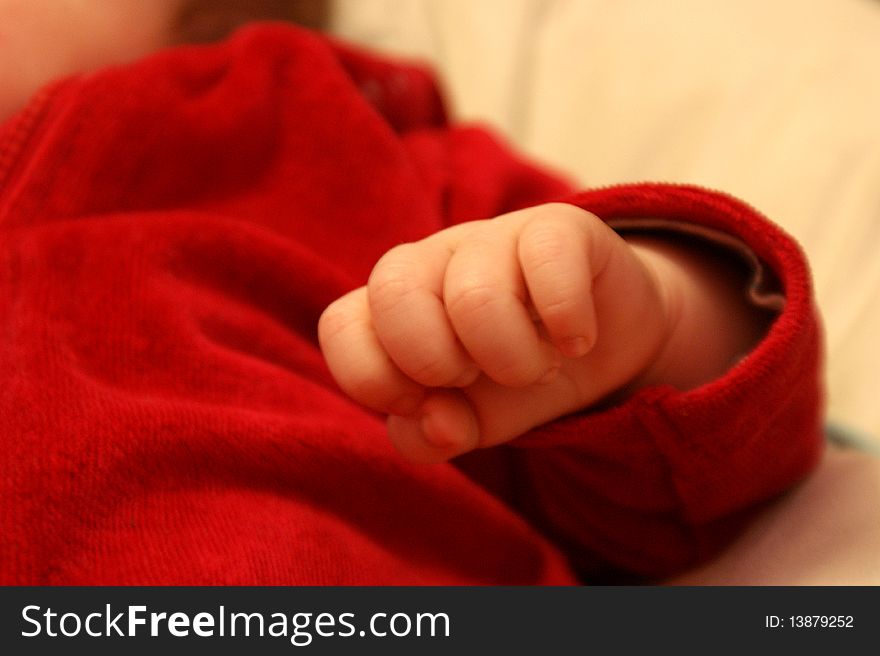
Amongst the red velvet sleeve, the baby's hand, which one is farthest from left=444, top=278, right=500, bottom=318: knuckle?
the red velvet sleeve

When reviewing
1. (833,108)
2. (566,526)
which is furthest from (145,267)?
(833,108)

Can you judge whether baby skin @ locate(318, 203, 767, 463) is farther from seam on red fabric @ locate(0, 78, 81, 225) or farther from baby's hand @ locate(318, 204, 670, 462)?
seam on red fabric @ locate(0, 78, 81, 225)

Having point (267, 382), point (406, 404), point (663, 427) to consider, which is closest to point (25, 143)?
point (267, 382)

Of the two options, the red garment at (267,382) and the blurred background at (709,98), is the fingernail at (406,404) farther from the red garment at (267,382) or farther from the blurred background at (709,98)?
the blurred background at (709,98)

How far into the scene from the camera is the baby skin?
0.37 m

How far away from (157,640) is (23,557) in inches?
2.9

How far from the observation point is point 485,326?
1.20 ft

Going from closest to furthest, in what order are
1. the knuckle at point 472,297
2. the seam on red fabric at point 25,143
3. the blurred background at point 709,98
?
the knuckle at point 472,297 < the seam on red fabric at point 25,143 < the blurred background at point 709,98

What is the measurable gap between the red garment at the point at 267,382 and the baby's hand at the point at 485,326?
0.15 feet

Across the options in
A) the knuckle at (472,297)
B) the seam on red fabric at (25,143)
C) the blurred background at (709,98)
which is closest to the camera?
the knuckle at (472,297)

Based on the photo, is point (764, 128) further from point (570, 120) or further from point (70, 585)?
point (70, 585)

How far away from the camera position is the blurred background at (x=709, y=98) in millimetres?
642

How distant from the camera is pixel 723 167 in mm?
688

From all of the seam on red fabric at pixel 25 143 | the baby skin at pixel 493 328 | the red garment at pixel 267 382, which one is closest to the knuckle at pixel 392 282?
the baby skin at pixel 493 328
